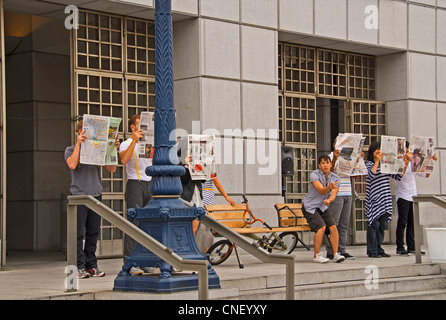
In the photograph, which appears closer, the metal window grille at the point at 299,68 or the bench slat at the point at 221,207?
the bench slat at the point at 221,207

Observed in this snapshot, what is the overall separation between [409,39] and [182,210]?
10480 millimetres

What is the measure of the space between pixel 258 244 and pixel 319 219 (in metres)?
1.06

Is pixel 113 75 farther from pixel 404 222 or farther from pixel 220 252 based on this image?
pixel 404 222

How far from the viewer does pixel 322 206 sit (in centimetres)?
1238

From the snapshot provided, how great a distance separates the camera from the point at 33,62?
15898 mm

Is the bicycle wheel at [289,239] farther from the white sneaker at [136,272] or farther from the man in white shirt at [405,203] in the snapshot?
the white sneaker at [136,272]

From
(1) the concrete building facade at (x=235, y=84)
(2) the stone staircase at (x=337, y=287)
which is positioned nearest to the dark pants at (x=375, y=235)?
Result: (2) the stone staircase at (x=337, y=287)

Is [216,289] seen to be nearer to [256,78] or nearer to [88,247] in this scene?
[88,247]

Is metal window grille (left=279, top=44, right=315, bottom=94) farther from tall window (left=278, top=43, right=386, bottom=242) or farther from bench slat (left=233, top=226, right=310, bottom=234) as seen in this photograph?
bench slat (left=233, top=226, right=310, bottom=234)

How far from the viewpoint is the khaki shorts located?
12250mm

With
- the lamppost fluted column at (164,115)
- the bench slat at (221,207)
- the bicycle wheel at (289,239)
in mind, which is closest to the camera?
the lamppost fluted column at (164,115)

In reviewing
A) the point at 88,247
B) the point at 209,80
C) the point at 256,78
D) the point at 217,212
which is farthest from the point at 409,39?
the point at 88,247

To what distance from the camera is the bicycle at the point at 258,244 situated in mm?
11923

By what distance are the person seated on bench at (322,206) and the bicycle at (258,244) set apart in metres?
0.70
